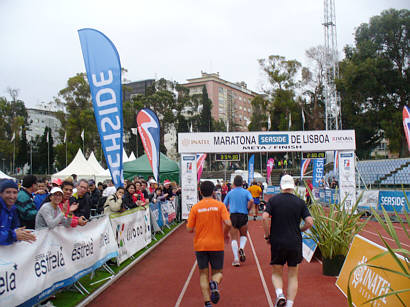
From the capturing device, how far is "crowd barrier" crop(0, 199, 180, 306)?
4.41 m

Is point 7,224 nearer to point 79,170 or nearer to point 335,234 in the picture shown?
point 335,234

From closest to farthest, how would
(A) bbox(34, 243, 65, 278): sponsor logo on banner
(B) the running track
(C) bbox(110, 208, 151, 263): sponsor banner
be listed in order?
(A) bbox(34, 243, 65, 278): sponsor logo on banner, (B) the running track, (C) bbox(110, 208, 151, 263): sponsor banner

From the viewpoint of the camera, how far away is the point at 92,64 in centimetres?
863

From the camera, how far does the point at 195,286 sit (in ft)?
23.2

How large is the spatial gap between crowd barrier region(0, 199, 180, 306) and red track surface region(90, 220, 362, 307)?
2.02 ft

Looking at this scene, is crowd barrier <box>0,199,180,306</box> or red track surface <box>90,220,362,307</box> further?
red track surface <box>90,220,362,307</box>

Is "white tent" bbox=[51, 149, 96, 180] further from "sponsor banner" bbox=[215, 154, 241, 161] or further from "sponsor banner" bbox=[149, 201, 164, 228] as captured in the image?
"sponsor banner" bbox=[149, 201, 164, 228]

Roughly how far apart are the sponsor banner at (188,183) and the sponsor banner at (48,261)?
443 inches

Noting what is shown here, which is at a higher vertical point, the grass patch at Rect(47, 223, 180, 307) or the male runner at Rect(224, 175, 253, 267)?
the male runner at Rect(224, 175, 253, 267)

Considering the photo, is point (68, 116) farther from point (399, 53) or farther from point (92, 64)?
point (92, 64)

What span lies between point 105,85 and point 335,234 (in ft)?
19.5

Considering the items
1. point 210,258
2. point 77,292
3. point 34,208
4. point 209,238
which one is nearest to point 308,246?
point 210,258

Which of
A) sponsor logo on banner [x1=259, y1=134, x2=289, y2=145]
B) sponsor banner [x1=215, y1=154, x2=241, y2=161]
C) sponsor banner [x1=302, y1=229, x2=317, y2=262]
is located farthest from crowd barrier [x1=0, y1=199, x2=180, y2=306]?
sponsor logo on banner [x1=259, y1=134, x2=289, y2=145]

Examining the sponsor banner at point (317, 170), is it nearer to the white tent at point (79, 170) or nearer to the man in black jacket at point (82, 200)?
the white tent at point (79, 170)
